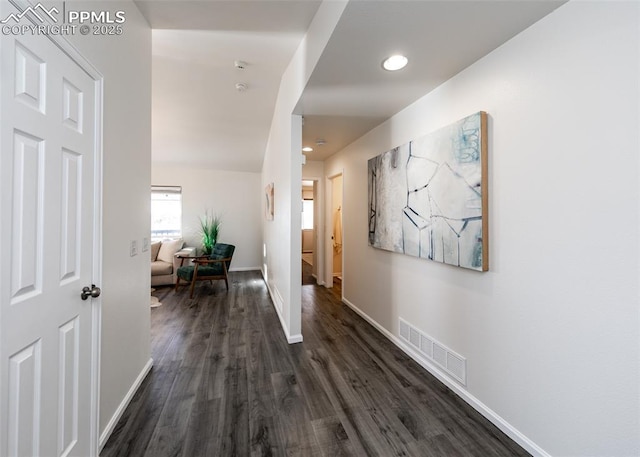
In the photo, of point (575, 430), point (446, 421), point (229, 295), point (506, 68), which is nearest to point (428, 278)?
point (446, 421)

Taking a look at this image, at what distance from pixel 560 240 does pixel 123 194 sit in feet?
8.10

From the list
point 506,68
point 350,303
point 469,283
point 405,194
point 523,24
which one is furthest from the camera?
point 350,303

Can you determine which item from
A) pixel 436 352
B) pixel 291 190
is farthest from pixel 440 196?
pixel 291 190

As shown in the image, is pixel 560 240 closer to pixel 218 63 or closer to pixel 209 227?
pixel 218 63

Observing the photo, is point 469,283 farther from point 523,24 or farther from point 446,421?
point 523,24

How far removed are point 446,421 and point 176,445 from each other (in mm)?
1581

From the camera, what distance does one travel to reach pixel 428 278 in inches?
87.4

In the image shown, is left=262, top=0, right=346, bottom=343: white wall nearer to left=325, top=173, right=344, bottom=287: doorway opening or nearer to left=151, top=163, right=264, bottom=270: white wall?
left=325, top=173, right=344, bottom=287: doorway opening

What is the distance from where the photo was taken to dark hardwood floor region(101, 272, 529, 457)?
1.46m

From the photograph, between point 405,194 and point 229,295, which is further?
point 229,295

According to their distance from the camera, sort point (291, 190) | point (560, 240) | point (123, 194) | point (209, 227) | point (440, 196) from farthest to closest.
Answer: point (209, 227), point (291, 190), point (440, 196), point (123, 194), point (560, 240)

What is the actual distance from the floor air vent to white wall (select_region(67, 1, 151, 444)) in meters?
2.21

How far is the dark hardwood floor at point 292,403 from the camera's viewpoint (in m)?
1.46

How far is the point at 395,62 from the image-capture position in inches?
68.8
